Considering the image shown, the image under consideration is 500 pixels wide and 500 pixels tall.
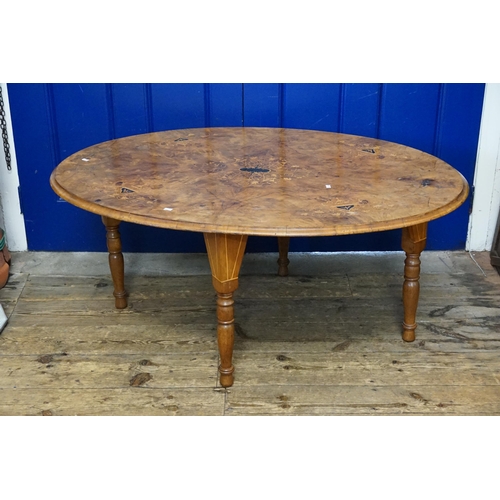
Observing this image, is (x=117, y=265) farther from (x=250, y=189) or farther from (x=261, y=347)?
(x=250, y=189)

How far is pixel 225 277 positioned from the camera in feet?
7.27

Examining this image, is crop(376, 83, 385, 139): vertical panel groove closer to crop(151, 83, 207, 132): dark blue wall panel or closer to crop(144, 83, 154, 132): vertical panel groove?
crop(151, 83, 207, 132): dark blue wall panel

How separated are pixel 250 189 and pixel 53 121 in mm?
1458

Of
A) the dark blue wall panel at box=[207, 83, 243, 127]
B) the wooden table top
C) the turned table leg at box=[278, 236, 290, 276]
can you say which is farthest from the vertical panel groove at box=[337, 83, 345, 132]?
the turned table leg at box=[278, 236, 290, 276]

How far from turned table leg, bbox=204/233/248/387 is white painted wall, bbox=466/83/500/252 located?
1726mm

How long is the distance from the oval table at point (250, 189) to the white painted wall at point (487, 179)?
→ 0.77m

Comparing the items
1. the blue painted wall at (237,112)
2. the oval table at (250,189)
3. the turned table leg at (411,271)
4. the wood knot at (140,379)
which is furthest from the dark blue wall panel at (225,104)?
the wood knot at (140,379)

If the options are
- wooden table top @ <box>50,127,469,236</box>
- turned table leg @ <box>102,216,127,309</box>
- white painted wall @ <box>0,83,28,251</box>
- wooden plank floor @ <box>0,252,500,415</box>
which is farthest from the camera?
white painted wall @ <box>0,83,28,251</box>

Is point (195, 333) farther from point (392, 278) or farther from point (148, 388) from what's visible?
point (392, 278)

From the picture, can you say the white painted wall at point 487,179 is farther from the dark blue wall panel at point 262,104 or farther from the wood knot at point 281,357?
the wood knot at point 281,357

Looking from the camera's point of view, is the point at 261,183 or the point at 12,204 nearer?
the point at 261,183

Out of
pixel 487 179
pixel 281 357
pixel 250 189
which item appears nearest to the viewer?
pixel 250 189

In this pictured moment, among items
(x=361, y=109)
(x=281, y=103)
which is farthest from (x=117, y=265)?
(x=361, y=109)

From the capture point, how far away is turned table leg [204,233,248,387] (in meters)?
2.14
